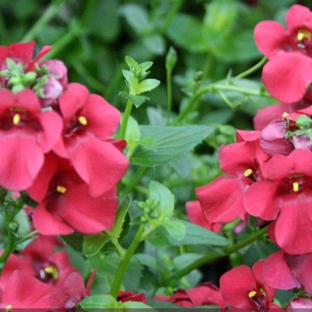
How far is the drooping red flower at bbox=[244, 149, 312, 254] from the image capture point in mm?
732

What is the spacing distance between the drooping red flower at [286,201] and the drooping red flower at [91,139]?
145 mm

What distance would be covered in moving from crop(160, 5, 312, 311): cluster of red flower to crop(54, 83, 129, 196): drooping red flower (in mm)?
147

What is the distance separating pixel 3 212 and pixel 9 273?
0.12 meters

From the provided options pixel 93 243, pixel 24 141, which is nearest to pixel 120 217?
pixel 93 243

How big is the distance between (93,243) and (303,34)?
0.43 meters

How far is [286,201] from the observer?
763 millimetres

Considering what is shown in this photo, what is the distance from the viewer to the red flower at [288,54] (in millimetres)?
930

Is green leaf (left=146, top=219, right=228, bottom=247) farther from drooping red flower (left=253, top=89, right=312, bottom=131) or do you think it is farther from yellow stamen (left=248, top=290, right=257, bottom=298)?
drooping red flower (left=253, top=89, right=312, bottom=131)

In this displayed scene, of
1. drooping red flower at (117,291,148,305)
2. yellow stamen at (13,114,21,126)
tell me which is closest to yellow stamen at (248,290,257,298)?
drooping red flower at (117,291,148,305)

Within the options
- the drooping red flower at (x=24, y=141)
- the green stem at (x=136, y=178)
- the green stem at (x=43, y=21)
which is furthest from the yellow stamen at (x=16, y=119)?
the green stem at (x=43, y=21)

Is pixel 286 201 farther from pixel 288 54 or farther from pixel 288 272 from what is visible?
pixel 288 54

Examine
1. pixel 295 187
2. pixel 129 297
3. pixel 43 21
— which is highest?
pixel 295 187

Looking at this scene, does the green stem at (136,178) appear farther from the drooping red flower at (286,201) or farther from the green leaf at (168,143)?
the drooping red flower at (286,201)

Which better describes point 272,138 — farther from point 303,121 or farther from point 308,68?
point 308,68
